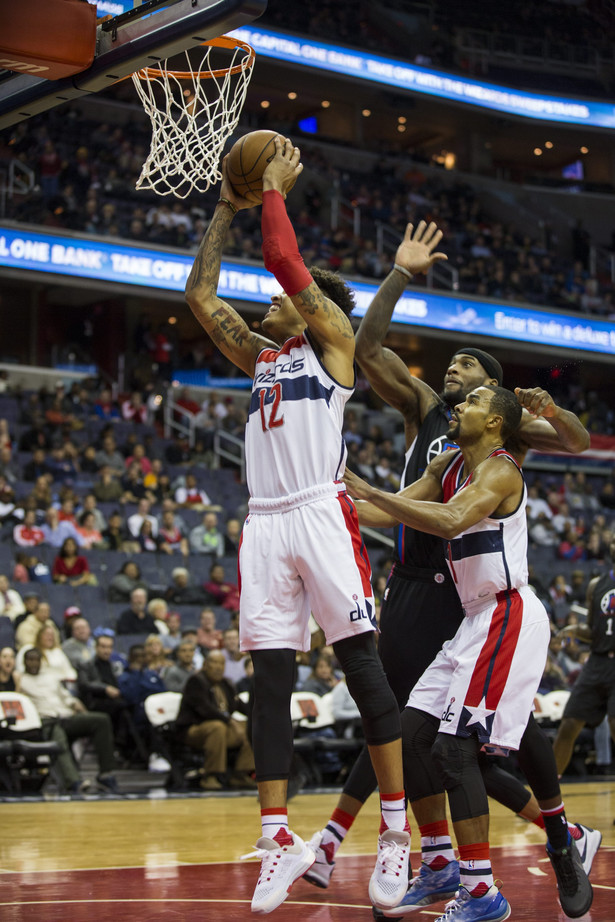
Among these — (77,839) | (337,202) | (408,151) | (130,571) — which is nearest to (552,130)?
(408,151)

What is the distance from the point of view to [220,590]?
1464 cm

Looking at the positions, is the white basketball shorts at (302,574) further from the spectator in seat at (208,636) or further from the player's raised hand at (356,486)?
the spectator in seat at (208,636)

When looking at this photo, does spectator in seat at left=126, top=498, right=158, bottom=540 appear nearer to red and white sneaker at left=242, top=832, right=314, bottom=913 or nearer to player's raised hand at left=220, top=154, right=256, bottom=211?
player's raised hand at left=220, top=154, right=256, bottom=211

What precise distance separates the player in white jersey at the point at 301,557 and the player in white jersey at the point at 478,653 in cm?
19

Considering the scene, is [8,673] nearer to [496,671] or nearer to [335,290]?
[335,290]

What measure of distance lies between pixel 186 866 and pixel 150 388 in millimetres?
15098

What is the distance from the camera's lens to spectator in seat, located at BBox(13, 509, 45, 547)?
13859mm

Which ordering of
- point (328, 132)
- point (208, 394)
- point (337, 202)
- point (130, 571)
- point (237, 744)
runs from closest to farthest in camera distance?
point (237, 744), point (130, 571), point (208, 394), point (337, 202), point (328, 132)

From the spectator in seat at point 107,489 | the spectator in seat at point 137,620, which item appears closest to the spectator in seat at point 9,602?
the spectator in seat at point 137,620

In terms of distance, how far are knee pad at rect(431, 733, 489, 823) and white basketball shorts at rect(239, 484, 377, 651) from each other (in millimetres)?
573

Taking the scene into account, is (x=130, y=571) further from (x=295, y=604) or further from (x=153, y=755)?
(x=295, y=604)

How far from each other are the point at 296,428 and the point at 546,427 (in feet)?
4.40

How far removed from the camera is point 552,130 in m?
33.5

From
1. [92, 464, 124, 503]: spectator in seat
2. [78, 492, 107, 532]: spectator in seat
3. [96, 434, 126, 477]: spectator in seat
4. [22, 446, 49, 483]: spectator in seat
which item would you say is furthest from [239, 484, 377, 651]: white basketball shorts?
[96, 434, 126, 477]: spectator in seat
